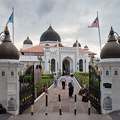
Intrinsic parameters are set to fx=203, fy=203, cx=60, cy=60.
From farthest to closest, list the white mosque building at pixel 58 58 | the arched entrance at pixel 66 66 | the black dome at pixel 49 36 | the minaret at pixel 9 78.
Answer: the black dome at pixel 49 36 < the arched entrance at pixel 66 66 < the white mosque building at pixel 58 58 < the minaret at pixel 9 78

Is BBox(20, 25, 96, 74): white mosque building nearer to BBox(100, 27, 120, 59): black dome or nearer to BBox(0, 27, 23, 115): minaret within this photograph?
BBox(0, 27, 23, 115): minaret

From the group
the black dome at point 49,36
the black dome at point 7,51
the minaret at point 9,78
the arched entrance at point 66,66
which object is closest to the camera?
the minaret at point 9,78

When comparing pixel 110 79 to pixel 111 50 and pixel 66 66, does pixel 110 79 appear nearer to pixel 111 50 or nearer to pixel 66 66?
pixel 111 50

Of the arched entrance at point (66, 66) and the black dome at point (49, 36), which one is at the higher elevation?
the black dome at point (49, 36)

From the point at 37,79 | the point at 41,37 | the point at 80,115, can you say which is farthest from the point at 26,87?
the point at 41,37

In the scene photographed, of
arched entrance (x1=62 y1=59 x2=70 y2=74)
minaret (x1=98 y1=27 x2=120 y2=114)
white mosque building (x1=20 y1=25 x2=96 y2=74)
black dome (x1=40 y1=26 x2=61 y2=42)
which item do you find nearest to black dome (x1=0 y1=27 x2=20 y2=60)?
minaret (x1=98 y1=27 x2=120 y2=114)

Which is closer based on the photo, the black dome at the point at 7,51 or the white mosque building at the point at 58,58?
the black dome at the point at 7,51

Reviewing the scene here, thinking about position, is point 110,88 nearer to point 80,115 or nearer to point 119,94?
point 119,94

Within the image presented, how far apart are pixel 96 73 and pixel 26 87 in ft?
12.6

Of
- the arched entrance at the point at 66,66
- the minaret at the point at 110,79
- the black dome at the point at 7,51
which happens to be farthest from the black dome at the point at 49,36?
the minaret at the point at 110,79

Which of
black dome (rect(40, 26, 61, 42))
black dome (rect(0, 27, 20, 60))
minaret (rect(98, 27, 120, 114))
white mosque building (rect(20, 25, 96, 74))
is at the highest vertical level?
black dome (rect(40, 26, 61, 42))

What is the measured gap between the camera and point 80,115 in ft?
30.6

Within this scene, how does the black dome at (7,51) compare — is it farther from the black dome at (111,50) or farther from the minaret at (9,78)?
the black dome at (111,50)

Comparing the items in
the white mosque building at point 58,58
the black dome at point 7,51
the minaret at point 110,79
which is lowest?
the minaret at point 110,79
